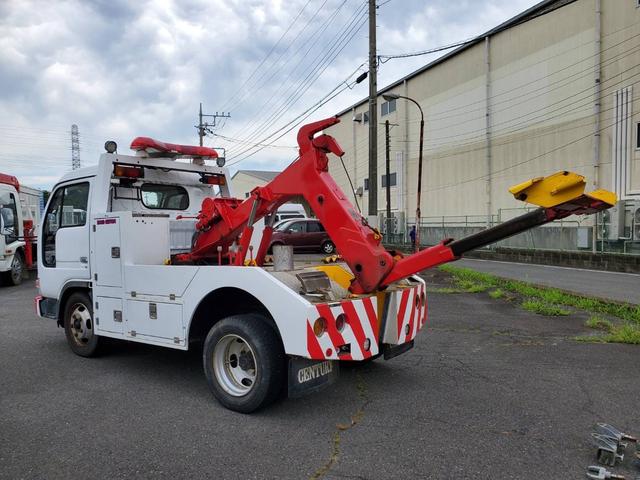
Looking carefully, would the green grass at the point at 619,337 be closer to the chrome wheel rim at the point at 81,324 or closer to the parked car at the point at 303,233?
the chrome wheel rim at the point at 81,324

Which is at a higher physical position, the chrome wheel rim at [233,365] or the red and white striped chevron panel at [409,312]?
the red and white striped chevron panel at [409,312]

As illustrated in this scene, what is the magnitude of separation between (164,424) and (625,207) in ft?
57.5

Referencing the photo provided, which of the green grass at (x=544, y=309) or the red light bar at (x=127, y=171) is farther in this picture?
the green grass at (x=544, y=309)

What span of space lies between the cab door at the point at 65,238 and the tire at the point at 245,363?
2.29 m

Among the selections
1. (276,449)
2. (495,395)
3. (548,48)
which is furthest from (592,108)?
(276,449)

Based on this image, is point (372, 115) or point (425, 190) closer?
point (372, 115)

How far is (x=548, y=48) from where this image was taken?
2167 centimetres

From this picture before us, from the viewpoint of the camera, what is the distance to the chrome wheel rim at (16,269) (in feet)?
47.7

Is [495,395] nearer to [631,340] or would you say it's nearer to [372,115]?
[631,340]

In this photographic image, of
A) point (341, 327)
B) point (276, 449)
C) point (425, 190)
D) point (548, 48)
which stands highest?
point (548, 48)

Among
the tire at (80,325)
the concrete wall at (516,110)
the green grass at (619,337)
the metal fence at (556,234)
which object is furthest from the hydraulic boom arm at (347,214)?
the concrete wall at (516,110)

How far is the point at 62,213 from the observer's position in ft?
21.3

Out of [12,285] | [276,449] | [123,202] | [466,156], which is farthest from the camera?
[466,156]

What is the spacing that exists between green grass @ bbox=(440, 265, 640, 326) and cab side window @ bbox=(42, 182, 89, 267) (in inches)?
320
